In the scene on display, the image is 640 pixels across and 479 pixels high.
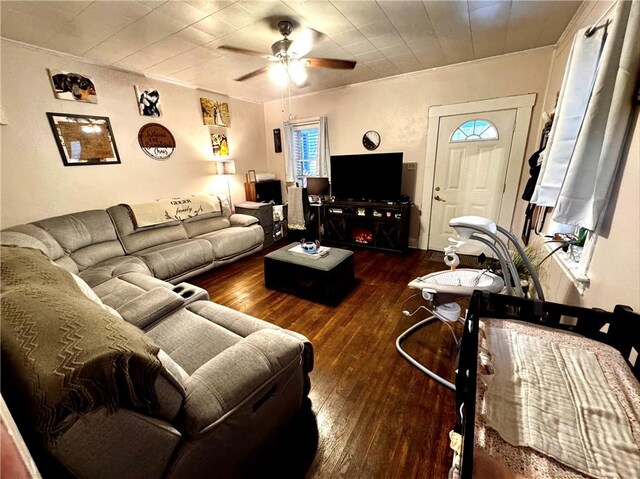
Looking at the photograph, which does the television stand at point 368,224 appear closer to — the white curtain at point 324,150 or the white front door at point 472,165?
the white front door at point 472,165

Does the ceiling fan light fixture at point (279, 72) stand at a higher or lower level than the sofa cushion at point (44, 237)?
higher

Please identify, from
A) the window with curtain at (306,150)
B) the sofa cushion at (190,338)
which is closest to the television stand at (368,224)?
the window with curtain at (306,150)

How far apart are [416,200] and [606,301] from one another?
287 cm

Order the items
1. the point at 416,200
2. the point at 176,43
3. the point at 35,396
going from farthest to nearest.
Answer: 1. the point at 416,200
2. the point at 176,43
3. the point at 35,396

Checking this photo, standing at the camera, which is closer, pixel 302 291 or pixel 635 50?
pixel 635 50

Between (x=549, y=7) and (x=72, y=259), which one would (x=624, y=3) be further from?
(x=72, y=259)

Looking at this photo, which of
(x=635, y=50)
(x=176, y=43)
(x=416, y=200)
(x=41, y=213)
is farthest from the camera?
(x=416, y=200)

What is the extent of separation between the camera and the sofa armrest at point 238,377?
2.83ft

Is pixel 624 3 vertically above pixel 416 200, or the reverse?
pixel 624 3

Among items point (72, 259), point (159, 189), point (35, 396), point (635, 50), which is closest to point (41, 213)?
point (72, 259)

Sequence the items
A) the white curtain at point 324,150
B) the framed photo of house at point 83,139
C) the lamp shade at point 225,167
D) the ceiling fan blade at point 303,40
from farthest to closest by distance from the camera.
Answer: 1. the white curtain at point 324,150
2. the lamp shade at point 225,167
3. the framed photo of house at point 83,139
4. the ceiling fan blade at point 303,40

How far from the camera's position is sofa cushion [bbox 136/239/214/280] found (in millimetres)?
2742

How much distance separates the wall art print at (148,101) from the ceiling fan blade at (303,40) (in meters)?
2.18

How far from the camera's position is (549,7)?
6.57 ft
